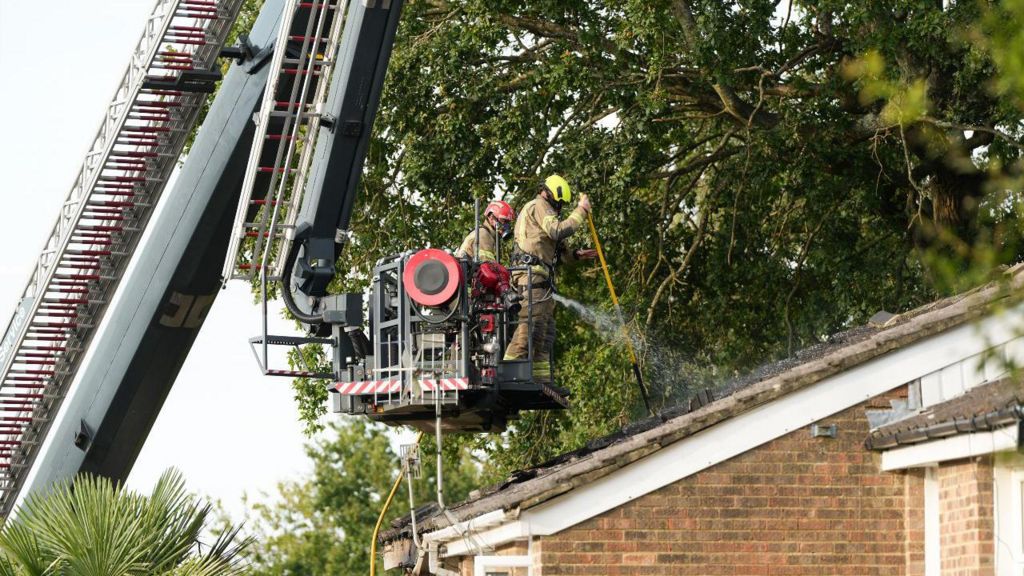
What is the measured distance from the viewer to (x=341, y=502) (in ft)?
186

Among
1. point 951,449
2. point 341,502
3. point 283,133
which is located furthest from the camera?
point 341,502

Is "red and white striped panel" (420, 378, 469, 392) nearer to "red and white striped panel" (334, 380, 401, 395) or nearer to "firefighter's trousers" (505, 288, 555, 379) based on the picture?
"red and white striped panel" (334, 380, 401, 395)

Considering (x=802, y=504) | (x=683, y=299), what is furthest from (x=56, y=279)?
(x=683, y=299)

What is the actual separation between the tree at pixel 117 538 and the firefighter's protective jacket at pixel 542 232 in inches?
146

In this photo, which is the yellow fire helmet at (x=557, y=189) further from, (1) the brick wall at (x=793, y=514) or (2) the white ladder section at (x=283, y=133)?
(1) the brick wall at (x=793, y=514)

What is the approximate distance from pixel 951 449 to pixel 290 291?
718 centimetres

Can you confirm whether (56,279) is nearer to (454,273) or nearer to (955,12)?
(454,273)

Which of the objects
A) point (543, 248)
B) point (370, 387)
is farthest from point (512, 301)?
point (370, 387)

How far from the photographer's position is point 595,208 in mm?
21109

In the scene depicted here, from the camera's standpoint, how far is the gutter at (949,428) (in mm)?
9352

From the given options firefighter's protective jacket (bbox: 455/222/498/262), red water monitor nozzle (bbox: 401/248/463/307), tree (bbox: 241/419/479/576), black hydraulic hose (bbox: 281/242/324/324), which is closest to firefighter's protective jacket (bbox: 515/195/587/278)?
firefighter's protective jacket (bbox: 455/222/498/262)

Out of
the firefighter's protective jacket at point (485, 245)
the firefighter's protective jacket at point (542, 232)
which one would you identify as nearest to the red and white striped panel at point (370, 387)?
the firefighter's protective jacket at point (485, 245)

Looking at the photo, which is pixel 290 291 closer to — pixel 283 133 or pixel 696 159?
pixel 283 133

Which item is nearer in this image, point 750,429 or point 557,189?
point 750,429
